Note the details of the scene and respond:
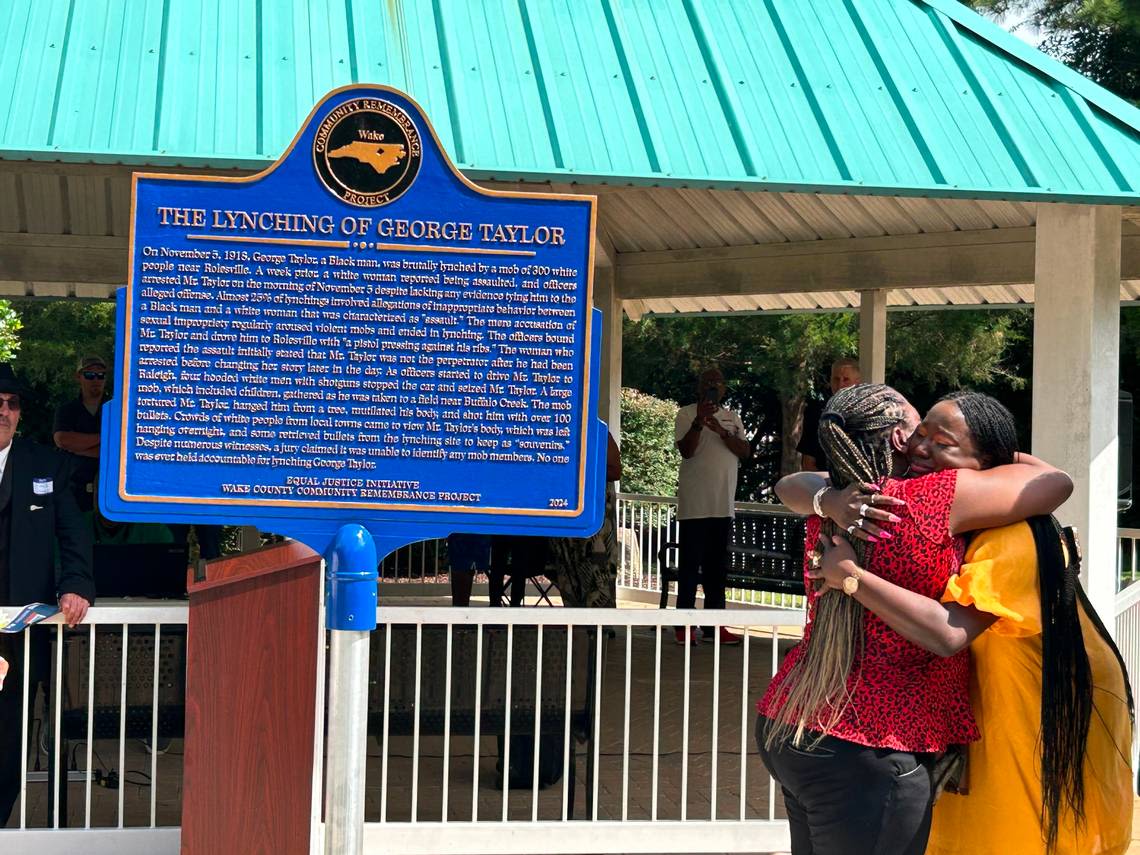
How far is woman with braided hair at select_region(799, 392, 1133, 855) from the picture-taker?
3418 millimetres

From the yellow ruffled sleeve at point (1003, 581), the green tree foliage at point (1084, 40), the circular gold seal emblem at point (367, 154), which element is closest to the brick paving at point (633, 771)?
the yellow ruffled sleeve at point (1003, 581)

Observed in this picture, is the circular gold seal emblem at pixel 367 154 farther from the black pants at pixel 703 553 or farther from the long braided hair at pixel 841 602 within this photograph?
the black pants at pixel 703 553

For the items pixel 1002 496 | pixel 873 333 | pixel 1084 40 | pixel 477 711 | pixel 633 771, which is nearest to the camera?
pixel 1002 496

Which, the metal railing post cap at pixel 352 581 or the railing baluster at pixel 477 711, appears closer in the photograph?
the metal railing post cap at pixel 352 581

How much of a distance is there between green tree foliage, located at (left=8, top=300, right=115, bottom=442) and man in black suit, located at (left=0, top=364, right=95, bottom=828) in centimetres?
1524

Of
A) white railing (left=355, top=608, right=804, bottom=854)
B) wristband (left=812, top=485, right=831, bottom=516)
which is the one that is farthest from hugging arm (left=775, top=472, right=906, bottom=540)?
white railing (left=355, top=608, right=804, bottom=854)

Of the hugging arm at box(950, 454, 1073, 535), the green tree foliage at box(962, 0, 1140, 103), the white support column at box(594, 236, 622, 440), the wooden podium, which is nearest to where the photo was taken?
the hugging arm at box(950, 454, 1073, 535)

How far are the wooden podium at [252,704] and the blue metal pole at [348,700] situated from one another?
1.88ft

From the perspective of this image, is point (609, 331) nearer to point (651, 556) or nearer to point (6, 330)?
point (651, 556)

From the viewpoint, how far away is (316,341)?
3838 mm

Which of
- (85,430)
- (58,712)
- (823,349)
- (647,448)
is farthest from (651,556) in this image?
A: (647,448)

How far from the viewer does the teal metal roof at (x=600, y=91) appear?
19.2 feet

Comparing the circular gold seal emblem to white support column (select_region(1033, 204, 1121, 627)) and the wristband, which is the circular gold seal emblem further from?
white support column (select_region(1033, 204, 1121, 627))

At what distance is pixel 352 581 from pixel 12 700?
9.21 feet
